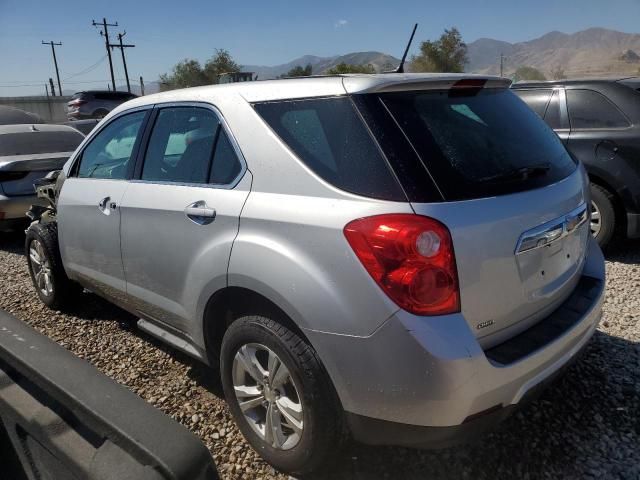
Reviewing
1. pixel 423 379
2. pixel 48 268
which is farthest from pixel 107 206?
pixel 423 379

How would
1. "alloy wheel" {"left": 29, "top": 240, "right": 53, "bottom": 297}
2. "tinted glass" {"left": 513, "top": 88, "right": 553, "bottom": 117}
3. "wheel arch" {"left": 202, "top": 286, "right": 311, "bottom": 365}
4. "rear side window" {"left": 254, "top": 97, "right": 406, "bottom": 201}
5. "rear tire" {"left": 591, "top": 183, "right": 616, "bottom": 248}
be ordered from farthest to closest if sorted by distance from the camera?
"tinted glass" {"left": 513, "top": 88, "right": 553, "bottom": 117} < "rear tire" {"left": 591, "top": 183, "right": 616, "bottom": 248} < "alloy wheel" {"left": 29, "top": 240, "right": 53, "bottom": 297} < "wheel arch" {"left": 202, "top": 286, "right": 311, "bottom": 365} < "rear side window" {"left": 254, "top": 97, "right": 406, "bottom": 201}

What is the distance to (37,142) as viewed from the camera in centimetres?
689

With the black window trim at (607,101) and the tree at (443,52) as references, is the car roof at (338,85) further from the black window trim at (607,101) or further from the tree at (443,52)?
the tree at (443,52)

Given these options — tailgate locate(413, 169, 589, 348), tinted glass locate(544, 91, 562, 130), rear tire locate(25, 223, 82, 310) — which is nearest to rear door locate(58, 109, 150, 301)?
rear tire locate(25, 223, 82, 310)

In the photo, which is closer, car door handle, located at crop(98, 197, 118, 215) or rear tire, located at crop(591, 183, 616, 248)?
car door handle, located at crop(98, 197, 118, 215)

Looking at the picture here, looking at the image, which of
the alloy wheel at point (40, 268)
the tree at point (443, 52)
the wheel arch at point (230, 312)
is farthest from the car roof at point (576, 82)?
the tree at point (443, 52)

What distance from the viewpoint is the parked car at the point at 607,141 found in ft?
15.2

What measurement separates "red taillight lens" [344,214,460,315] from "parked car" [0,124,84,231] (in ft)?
17.7

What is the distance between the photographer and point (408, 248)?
1789mm

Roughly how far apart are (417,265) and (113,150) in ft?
8.19

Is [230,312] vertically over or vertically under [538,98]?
under

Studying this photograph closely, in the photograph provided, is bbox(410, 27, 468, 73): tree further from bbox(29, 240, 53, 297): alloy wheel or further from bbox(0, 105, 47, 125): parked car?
bbox(29, 240, 53, 297): alloy wheel

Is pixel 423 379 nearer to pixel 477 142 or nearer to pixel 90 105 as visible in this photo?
pixel 477 142

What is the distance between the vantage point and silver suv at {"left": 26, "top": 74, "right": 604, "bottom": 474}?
70.7 inches
